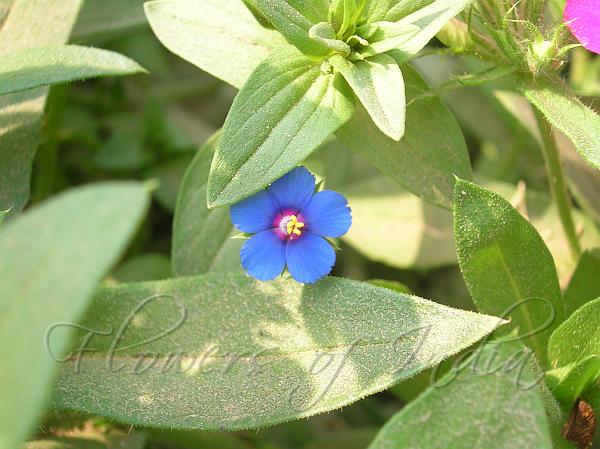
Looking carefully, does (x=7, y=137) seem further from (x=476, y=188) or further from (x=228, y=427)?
(x=476, y=188)

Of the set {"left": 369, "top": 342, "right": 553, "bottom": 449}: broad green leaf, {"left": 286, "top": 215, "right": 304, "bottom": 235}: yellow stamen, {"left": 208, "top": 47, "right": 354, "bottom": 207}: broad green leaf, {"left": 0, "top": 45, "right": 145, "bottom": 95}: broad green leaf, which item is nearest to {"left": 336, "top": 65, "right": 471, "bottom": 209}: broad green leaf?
{"left": 208, "top": 47, "right": 354, "bottom": 207}: broad green leaf

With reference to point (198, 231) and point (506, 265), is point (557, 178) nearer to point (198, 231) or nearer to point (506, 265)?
point (506, 265)

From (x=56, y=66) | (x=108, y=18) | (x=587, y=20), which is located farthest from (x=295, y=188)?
(x=108, y=18)

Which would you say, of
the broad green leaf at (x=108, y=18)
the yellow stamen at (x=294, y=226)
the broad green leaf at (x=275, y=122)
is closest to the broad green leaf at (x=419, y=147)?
the broad green leaf at (x=275, y=122)

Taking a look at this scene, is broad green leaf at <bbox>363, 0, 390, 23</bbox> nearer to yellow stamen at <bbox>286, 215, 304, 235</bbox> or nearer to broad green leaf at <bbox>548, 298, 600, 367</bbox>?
yellow stamen at <bbox>286, 215, 304, 235</bbox>

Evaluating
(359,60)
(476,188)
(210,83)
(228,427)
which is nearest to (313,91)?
(359,60)

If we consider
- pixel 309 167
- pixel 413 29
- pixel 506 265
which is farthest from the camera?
pixel 309 167
